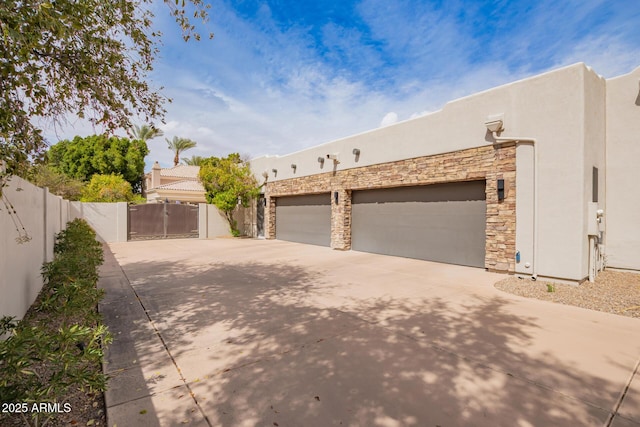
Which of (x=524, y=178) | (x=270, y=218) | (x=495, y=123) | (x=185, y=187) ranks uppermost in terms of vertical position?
(x=495, y=123)

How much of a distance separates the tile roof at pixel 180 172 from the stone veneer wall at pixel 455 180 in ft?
85.3

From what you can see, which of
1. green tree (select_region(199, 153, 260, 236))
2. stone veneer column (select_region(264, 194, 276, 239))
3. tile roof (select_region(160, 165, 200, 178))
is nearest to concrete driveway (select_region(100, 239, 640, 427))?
stone veneer column (select_region(264, 194, 276, 239))

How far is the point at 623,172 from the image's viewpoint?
7.40 m

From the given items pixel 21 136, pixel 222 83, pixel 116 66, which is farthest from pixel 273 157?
pixel 21 136

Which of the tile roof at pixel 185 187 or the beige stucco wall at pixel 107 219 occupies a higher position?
the tile roof at pixel 185 187

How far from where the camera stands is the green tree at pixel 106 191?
20.1 m

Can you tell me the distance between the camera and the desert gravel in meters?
5.26

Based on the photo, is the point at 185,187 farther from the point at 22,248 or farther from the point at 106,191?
the point at 22,248

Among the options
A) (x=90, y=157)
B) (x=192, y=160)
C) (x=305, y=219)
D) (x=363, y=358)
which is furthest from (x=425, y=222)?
(x=192, y=160)

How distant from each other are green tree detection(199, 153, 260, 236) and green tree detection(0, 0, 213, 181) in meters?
13.0

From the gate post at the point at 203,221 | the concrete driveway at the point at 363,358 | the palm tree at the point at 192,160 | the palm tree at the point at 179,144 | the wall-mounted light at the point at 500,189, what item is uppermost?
the palm tree at the point at 179,144

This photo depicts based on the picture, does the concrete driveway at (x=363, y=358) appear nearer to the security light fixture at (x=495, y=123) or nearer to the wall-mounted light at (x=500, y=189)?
the wall-mounted light at (x=500, y=189)

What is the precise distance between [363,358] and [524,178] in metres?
6.35

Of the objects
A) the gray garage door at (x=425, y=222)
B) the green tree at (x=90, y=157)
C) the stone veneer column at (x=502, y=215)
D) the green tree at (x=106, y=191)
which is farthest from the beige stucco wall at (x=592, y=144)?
the green tree at (x=90, y=157)
